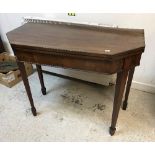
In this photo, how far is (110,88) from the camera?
6.12 feet

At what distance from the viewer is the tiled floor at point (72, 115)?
1.42 m

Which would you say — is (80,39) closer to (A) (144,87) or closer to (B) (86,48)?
(B) (86,48)

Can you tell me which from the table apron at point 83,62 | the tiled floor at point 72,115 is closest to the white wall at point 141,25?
the tiled floor at point 72,115

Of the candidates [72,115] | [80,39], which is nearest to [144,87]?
[72,115]

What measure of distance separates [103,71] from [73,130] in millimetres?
612

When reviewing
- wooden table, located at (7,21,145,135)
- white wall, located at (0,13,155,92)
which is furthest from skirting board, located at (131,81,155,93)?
wooden table, located at (7,21,145,135)

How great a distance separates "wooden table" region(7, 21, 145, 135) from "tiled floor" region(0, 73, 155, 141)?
0.19 meters

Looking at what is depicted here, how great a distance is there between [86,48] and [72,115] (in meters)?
0.73

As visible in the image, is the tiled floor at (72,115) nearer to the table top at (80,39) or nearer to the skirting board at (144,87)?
the skirting board at (144,87)

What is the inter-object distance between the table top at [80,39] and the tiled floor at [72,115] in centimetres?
68

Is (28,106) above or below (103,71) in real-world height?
below
